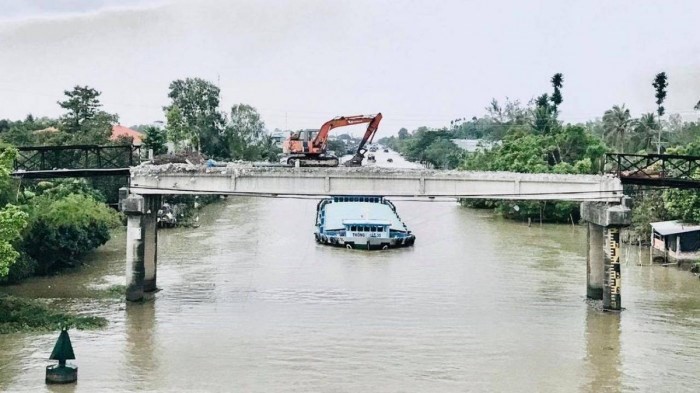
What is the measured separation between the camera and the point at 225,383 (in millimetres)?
28875

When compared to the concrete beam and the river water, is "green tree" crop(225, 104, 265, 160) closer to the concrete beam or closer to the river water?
the river water

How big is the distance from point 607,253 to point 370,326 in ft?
36.8

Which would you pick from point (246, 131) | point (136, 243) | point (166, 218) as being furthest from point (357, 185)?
point (246, 131)

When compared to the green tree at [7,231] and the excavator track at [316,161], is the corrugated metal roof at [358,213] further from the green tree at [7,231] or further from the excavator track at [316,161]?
the green tree at [7,231]

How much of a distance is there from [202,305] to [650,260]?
93.7 ft

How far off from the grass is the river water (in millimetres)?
867

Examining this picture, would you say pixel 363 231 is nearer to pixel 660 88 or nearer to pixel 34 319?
pixel 34 319

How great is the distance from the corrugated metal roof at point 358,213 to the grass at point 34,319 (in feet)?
95.5

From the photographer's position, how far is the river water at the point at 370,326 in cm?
2972

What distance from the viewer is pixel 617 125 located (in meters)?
113

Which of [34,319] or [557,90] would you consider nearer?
[34,319]

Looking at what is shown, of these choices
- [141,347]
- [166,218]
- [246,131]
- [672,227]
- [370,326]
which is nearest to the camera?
[141,347]

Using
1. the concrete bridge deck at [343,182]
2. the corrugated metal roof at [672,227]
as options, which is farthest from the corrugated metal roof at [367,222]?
the concrete bridge deck at [343,182]

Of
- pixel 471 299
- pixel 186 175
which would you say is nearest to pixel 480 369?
pixel 471 299
